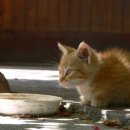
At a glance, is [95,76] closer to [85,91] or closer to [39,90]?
[85,91]

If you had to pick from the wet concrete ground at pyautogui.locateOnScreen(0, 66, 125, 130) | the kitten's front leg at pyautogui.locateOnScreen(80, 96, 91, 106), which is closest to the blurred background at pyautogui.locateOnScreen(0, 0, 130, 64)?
the wet concrete ground at pyautogui.locateOnScreen(0, 66, 125, 130)

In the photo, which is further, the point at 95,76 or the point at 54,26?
the point at 54,26

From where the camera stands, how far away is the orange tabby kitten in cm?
653

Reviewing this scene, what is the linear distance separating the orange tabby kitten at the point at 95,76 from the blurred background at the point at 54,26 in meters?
7.43

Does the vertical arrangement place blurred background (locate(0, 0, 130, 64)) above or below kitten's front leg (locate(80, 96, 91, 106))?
above

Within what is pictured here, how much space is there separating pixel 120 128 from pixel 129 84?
806mm

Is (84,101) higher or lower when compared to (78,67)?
lower

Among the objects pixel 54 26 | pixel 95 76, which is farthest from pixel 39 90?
pixel 54 26

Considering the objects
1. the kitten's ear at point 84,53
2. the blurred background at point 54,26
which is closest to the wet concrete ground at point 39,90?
the kitten's ear at point 84,53

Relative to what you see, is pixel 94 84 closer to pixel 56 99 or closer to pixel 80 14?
pixel 56 99

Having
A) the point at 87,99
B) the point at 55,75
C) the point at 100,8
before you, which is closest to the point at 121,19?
the point at 100,8

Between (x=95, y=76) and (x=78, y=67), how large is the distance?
0.23m

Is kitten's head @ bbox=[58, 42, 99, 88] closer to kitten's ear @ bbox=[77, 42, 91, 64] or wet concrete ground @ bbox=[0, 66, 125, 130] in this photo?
kitten's ear @ bbox=[77, 42, 91, 64]

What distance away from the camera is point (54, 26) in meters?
14.4
